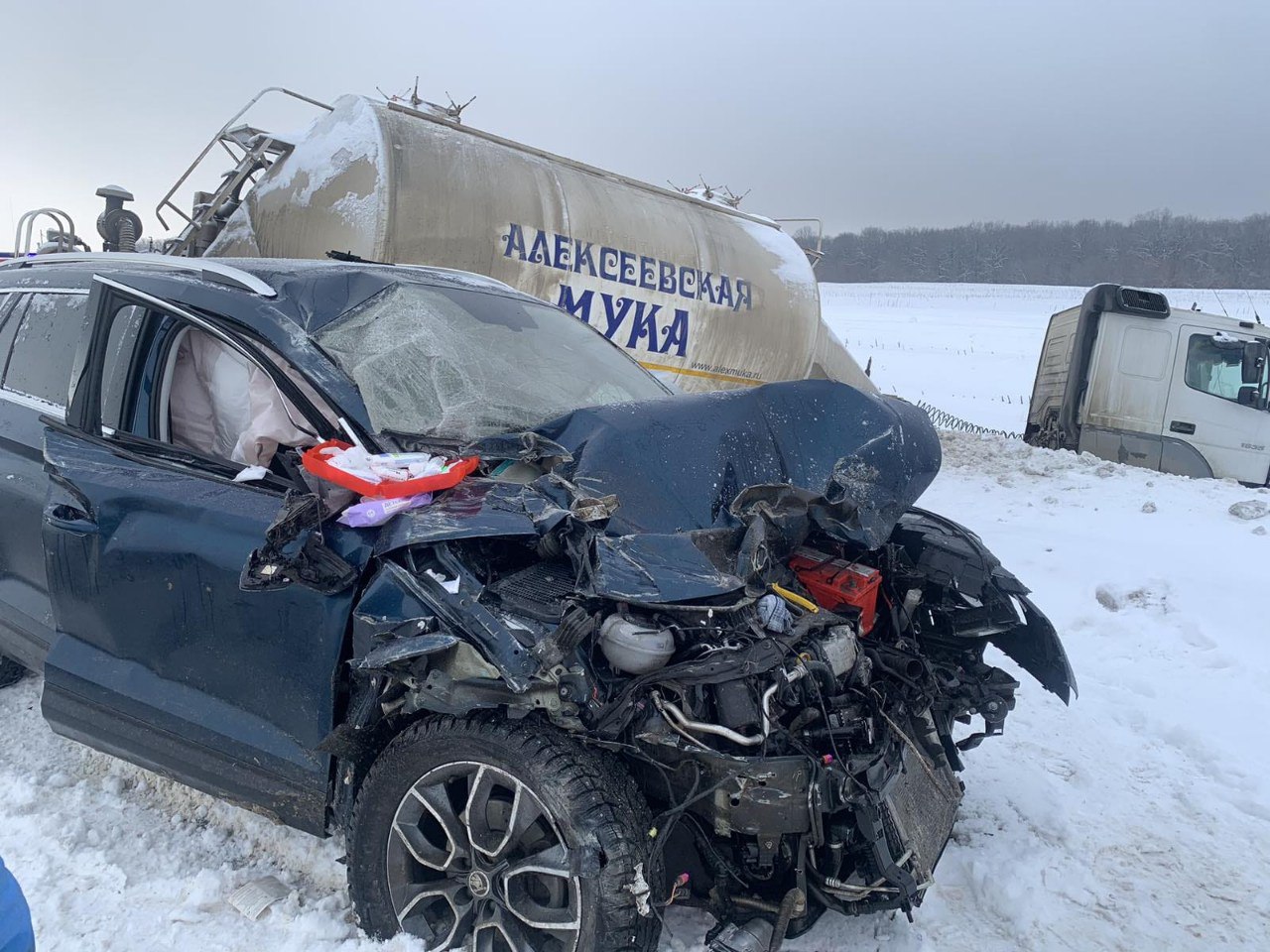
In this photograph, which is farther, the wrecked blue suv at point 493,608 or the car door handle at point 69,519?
the car door handle at point 69,519

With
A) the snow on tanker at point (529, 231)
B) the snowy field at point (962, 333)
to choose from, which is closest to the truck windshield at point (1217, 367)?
the snow on tanker at point (529, 231)

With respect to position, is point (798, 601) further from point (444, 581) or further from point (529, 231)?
point (529, 231)

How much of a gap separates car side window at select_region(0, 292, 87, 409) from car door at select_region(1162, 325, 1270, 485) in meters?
11.6

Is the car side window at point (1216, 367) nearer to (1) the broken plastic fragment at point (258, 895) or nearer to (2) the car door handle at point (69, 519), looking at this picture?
(1) the broken plastic fragment at point (258, 895)

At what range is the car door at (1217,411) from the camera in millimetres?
10750

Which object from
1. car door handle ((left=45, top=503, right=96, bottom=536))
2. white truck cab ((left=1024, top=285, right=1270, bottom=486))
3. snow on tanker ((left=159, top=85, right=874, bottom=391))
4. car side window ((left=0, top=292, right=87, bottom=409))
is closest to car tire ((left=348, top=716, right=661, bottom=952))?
car door handle ((left=45, top=503, right=96, bottom=536))

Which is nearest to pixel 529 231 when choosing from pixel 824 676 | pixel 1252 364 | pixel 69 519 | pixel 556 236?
pixel 556 236

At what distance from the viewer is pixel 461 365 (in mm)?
3186

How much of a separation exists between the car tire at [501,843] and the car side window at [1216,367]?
11.2m

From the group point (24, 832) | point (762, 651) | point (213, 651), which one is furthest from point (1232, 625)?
point (24, 832)

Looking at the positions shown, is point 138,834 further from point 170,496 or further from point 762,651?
point 762,651

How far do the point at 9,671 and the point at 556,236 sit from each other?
5.74 meters

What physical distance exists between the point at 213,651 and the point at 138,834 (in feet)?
2.96

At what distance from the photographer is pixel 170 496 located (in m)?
2.73
